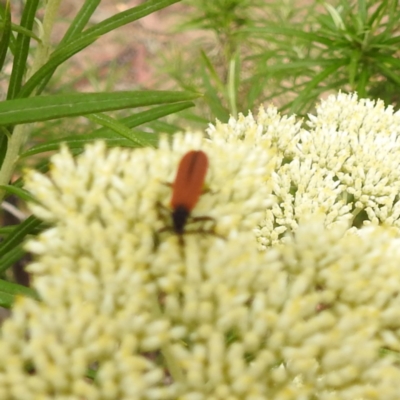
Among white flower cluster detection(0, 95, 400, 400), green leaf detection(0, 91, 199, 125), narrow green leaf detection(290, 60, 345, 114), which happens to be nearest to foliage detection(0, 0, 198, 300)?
green leaf detection(0, 91, 199, 125)

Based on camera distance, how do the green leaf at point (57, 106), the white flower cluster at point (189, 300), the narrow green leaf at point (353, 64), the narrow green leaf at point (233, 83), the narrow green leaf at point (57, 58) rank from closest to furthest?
1. the white flower cluster at point (189, 300)
2. the green leaf at point (57, 106)
3. the narrow green leaf at point (57, 58)
4. the narrow green leaf at point (353, 64)
5. the narrow green leaf at point (233, 83)

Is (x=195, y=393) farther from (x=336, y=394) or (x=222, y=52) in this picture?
(x=222, y=52)

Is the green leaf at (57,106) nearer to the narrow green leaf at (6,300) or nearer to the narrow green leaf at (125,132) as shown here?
the narrow green leaf at (125,132)

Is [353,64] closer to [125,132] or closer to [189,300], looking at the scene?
[125,132]

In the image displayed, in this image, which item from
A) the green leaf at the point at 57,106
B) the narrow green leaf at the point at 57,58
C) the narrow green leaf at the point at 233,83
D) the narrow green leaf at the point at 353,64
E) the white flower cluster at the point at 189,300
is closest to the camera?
the white flower cluster at the point at 189,300

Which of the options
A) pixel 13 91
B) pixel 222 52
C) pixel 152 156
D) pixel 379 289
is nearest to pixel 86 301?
pixel 152 156

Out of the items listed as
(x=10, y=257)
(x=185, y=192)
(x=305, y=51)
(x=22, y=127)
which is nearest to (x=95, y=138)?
(x=22, y=127)

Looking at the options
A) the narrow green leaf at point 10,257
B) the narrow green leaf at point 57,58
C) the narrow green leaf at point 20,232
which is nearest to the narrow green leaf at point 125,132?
the narrow green leaf at point 57,58

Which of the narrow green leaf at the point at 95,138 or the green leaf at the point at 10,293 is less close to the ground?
the narrow green leaf at the point at 95,138

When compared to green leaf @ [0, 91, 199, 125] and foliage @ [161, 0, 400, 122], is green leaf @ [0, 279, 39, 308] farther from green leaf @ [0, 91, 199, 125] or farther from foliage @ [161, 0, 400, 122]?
foliage @ [161, 0, 400, 122]
